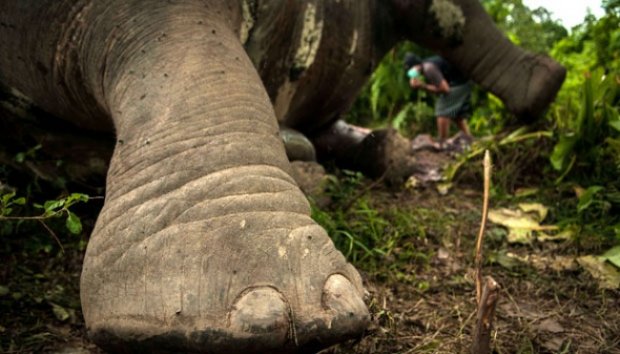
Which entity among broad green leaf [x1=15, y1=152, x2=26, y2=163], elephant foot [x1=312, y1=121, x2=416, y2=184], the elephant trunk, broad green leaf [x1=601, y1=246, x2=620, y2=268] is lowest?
elephant foot [x1=312, y1=121, x2=416, y2=184]

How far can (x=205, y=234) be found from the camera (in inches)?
46.8

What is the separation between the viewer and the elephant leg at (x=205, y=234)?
110 cm

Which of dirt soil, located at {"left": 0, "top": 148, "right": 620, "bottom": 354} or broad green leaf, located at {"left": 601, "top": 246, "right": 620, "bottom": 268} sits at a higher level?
broad green leaf, located at {"left": 601, "top": 246, "right": 620, "bottom": 268}

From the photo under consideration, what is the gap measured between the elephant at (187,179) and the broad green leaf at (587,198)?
4.23 ft

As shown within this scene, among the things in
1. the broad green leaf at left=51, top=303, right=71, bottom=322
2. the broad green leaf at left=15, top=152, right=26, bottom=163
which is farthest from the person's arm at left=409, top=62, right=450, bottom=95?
the broad green leaf at left=51, top=303, right=71, bottom=322

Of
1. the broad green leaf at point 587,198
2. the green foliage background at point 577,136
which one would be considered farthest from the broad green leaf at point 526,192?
the broad green leaf at point 587,198

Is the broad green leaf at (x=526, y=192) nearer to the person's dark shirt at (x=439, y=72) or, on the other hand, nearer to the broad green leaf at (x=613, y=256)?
the broad green leaf at (x=613, y=256)

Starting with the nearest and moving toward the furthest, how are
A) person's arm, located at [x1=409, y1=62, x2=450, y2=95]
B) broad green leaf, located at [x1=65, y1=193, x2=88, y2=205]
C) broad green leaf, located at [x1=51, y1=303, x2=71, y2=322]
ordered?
1. broad green leaf, located at [x1=65, y1=193, x2=88, y2=205]
2. broad green leaf, located at [x1=51, y1=303, x2=71, y2=322]
3. person's arm, located at [x1=409, y1=62, x2=450, y2=95]

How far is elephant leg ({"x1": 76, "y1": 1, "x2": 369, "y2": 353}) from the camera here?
110cm

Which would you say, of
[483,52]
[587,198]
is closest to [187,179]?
[587,198]

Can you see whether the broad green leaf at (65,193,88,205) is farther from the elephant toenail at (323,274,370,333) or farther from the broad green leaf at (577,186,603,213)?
the broad green leaf at (577,186,603,213)

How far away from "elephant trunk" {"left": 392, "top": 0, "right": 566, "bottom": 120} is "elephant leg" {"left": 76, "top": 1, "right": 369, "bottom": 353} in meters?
1.60

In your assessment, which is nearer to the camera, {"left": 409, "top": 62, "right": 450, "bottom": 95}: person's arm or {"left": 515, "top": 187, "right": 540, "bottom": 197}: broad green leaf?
{"left": 515, "top": 187, "right": 540, "bottom": 197}: broad green leaf

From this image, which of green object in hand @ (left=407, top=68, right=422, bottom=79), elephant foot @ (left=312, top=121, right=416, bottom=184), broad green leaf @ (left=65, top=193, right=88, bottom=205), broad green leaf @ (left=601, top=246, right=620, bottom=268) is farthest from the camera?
green object in hand @ (left=407, top=68, right=422, bottom=79)
